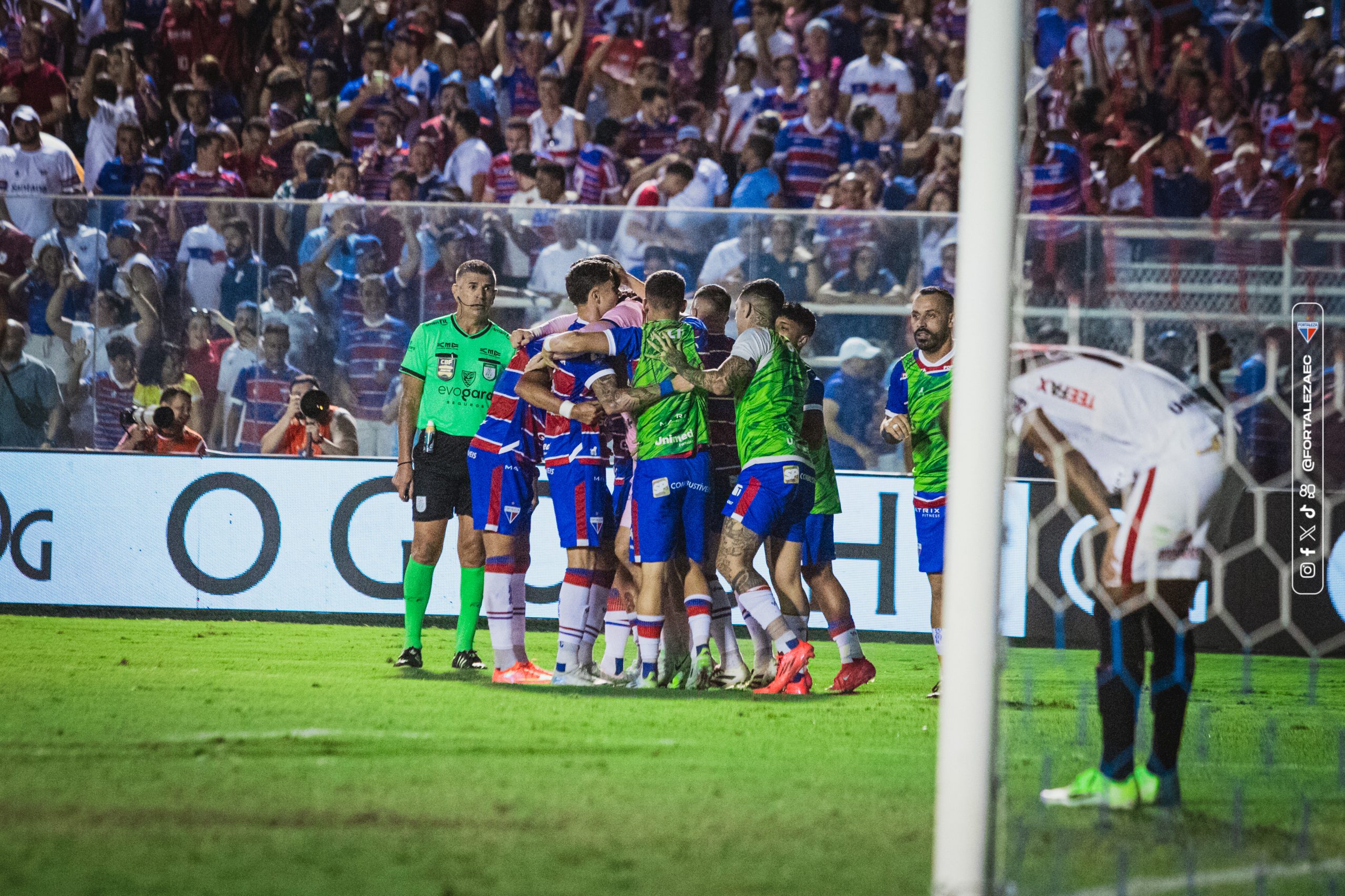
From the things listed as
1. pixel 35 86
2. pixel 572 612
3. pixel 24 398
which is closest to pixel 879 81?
pixel 572 612

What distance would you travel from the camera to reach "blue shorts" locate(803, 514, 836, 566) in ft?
23.9

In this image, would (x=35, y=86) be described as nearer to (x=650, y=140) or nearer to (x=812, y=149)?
(x=650, y=140)

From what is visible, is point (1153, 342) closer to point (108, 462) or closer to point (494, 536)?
point (494, 536)

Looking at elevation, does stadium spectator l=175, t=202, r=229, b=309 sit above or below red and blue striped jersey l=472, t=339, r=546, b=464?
above

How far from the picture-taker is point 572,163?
11.9m

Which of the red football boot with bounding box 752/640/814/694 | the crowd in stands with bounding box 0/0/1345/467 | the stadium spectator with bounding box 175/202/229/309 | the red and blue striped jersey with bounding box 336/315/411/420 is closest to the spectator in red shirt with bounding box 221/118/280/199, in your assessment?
the crowd in stands with bounding box 0/0/1345/467

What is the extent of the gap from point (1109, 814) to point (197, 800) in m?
2.70

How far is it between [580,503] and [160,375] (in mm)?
4278

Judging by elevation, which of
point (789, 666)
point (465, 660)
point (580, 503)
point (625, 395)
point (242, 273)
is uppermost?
point (242, 273)

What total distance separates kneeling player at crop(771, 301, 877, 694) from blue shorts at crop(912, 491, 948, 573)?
42 centimetres

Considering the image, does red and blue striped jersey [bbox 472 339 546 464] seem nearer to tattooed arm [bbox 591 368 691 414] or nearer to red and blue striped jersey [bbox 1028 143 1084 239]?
tattooed arm [bbox 591 368 691 414]

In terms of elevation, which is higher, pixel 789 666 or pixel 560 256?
pixel 560 256

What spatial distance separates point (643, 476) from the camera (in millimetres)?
6781

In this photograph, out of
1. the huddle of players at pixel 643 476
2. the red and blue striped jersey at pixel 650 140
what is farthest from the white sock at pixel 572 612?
the red and blue striped jersey at pixel 650 140
